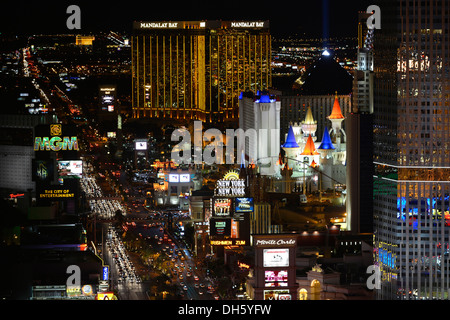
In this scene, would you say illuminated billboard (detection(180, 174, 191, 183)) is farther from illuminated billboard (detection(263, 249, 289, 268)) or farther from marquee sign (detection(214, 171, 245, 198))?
illuminated billboard (detection(263, 249, 289, 268))

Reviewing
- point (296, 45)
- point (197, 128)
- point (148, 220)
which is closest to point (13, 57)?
point (197, 128)

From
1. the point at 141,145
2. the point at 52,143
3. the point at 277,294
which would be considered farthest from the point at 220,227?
the point at 141,145

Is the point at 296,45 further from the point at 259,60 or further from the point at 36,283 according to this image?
the point at 36,283

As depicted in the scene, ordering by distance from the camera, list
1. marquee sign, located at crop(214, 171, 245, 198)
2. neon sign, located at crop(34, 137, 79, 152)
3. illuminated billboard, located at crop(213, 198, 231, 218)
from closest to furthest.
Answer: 1. illuminated billboard, located at crop(213, 198, 231, 218)
2. marquee sign, located at crop(214, 171, 245, 198)
3. neon sign, located at crop(34, 137, 79, 152)

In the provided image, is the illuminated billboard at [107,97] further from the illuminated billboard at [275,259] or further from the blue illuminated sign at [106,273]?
the illuminated billboard at [275,259]

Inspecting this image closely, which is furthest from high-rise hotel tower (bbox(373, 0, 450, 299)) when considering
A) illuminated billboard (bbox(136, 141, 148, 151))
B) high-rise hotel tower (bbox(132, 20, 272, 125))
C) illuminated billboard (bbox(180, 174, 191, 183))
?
high-rise hotel tower (bbox(132, 20, 272, 125))

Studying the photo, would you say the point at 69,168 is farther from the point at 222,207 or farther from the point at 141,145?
the point at 141,145
